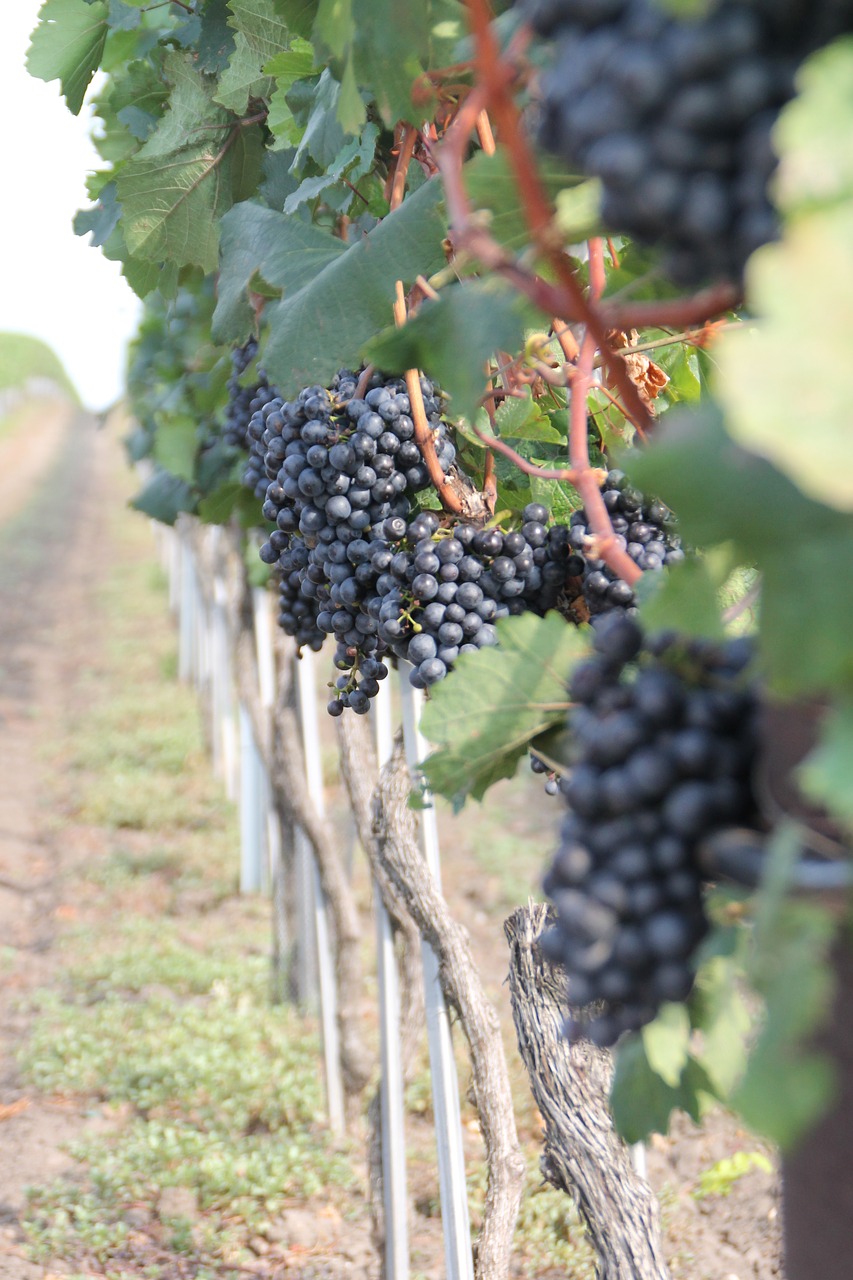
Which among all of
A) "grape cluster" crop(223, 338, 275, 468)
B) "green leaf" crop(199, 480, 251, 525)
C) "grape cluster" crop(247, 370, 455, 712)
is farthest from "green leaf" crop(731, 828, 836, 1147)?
"green leaf" crop(199, 480, 251, 525)

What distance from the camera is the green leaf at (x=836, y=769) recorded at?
18.1 inches

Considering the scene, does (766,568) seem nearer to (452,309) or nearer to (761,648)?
(761,648)

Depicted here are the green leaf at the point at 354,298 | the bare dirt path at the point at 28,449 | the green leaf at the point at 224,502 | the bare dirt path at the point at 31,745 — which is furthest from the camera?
the bare dirt path at the point at 28,449

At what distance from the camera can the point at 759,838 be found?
0.59 metres

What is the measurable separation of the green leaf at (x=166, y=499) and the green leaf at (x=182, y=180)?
1.56 metres

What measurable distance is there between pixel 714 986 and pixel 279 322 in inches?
34.3

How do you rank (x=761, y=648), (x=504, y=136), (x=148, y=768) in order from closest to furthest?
(x=761, y=648) → (x=504, y=136) → (x=148, y=768)

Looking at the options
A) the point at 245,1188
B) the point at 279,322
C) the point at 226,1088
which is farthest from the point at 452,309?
the point at 226,1088

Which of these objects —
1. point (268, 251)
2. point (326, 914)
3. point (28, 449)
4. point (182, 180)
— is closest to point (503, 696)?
point (268, 251)

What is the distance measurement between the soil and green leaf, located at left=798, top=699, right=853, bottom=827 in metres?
1.03

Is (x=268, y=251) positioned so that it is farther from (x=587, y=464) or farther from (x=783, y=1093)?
(x=783, y=1093)

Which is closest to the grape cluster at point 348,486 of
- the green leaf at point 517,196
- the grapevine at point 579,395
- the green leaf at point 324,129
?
the grapevine at point 579,395

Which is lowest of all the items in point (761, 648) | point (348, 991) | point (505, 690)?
point (348, 991)

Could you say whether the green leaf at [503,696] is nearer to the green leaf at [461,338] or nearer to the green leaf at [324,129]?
the green leaf at [461,338]
